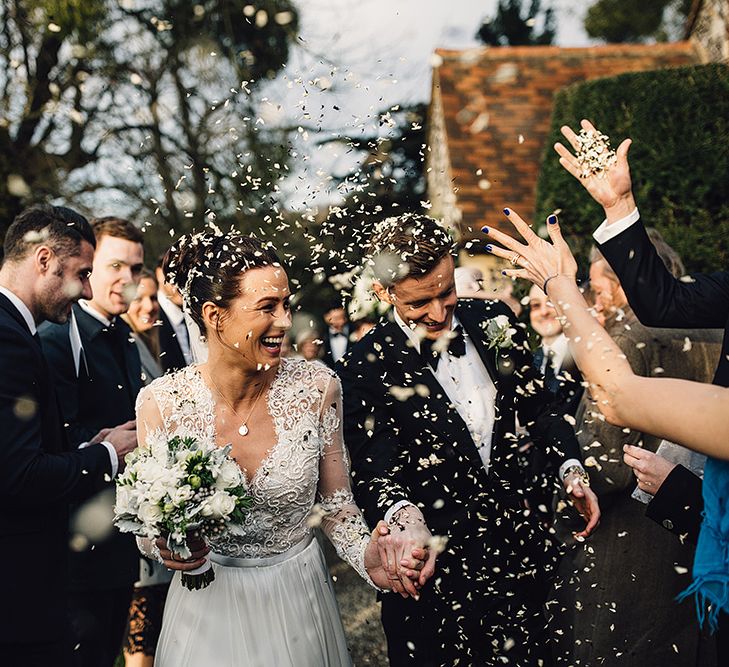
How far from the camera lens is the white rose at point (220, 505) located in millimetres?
2570

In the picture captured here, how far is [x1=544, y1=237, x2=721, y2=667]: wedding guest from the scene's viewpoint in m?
3.71

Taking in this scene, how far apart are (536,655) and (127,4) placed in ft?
36.4

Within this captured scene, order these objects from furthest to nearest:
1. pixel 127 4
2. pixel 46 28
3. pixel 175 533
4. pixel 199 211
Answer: pixel 199 211
pixel 127 4
pixel 46 28
pixel 175 533

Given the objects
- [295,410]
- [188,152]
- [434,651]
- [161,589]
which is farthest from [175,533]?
[188,152]

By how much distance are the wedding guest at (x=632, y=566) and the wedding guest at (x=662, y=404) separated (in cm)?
126

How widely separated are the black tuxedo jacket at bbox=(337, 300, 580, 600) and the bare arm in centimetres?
91

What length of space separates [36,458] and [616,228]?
2347 mm

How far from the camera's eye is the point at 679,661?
3.74 m

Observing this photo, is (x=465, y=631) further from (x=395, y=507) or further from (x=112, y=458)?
(x=112, y=458)

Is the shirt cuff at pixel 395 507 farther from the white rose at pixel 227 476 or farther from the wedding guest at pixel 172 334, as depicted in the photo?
the wedding guest at pixel 172 334

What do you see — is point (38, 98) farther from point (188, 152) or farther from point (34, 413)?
point (34, 413)

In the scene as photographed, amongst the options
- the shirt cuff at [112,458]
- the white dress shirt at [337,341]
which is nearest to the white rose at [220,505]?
the shirt cuff at [112,458]

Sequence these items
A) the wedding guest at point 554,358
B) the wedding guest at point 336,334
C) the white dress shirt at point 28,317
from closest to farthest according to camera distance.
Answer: the white dress shirt at point 28,317 → the wedding guest at point 554,358 → the wedding guest at point 336,334

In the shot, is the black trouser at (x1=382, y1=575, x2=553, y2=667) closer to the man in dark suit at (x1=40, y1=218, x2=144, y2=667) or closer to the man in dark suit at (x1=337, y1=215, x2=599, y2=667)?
the man in dark suit at (x1=337, y1=215, x2=599, y2=667)
